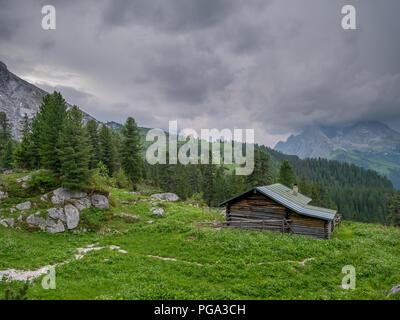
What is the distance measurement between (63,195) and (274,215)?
2545 cm

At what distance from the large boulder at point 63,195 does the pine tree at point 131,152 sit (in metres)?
20.6

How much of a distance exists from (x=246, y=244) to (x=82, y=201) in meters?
20.6

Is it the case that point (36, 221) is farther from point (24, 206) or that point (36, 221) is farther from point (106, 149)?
point (106, 149)

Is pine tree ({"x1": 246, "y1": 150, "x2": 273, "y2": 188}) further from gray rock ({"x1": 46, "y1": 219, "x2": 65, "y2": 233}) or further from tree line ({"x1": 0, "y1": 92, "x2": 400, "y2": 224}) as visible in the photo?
gray rock ({"x1": 46, "y1": 219, "x2": 65, "y2": 233})

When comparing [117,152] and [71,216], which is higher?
[117,152]

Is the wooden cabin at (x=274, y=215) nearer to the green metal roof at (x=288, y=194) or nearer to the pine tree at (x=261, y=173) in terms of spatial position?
the green metal roof at (x=288, y=194)

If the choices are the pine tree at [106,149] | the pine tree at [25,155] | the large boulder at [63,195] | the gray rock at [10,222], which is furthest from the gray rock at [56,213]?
the pine tree at [106,149]

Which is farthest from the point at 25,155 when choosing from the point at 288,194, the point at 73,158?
the point at 288,194

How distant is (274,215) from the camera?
76.1ft

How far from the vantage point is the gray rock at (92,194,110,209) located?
87.2 feet

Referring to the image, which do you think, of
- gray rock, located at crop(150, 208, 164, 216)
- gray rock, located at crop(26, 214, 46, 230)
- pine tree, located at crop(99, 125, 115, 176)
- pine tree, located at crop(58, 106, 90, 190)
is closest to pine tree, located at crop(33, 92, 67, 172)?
pine tree, located at crop(58, 106, 90, 190)

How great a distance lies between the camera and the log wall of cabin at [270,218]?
21.2 m

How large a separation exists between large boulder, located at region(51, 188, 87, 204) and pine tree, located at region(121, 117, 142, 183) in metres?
20.6
